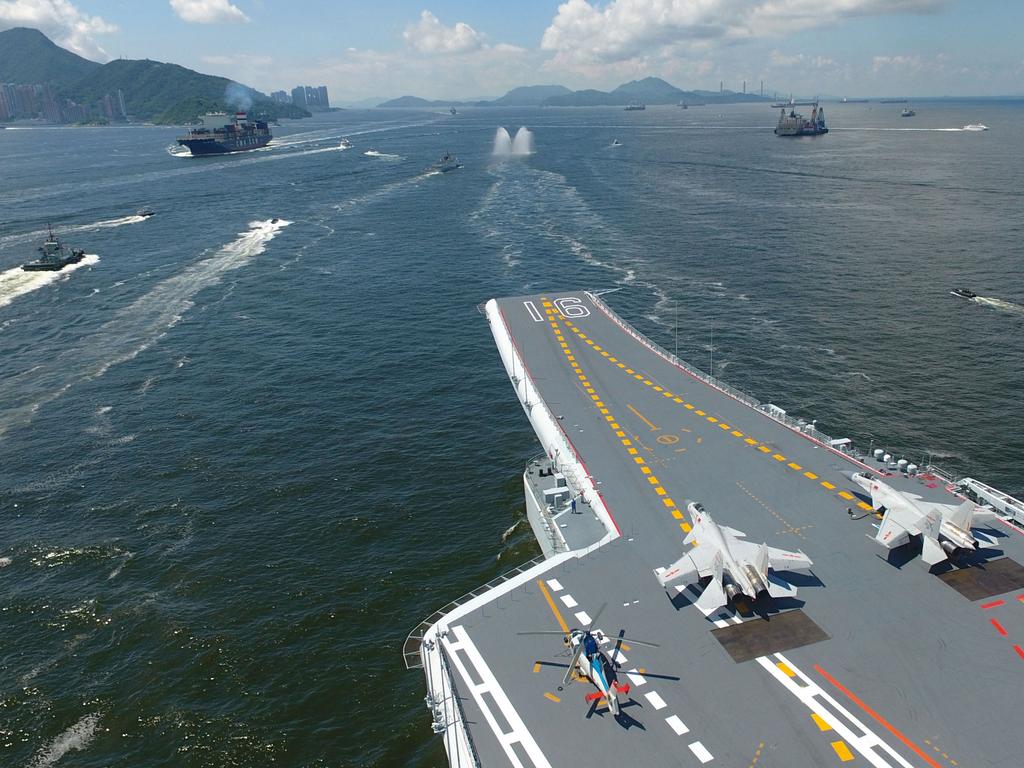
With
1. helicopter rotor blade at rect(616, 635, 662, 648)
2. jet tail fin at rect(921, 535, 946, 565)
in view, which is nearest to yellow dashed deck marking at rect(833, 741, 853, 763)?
helicopter rotor blade at rect(616, 635, 662, 648)

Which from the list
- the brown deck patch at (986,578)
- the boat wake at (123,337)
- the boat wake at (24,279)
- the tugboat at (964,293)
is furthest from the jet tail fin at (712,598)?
the boat wake at (24,279)

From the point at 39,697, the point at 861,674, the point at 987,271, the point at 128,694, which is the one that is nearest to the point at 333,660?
the point at 128,694

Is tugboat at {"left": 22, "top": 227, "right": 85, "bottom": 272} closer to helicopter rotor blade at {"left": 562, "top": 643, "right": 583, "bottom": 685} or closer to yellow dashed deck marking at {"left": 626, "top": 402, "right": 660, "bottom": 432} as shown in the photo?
yellow dashed deck marking at {"left": 626, "top": 402, "right": 660, "bottom": 432}

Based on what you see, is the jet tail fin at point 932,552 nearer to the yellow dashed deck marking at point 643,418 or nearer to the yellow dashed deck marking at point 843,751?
the yellow dashed deck marking at point 843,751

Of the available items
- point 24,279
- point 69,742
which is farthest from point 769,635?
point 24,279

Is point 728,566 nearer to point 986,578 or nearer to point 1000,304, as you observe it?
point 986,578

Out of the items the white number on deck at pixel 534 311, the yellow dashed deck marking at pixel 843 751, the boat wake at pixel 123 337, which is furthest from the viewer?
the white number on deck at pixel 534 311
